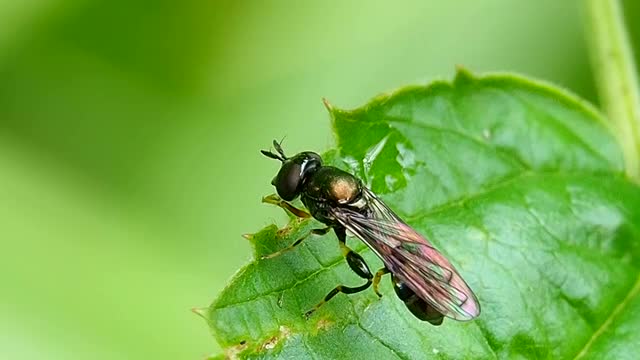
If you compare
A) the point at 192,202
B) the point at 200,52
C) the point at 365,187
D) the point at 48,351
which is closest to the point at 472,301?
the point at 365,187

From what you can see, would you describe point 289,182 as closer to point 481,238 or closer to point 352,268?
point 352,268

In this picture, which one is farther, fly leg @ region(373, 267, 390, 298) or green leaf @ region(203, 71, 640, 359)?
fly leg @ region(373, 267, 390, 298)

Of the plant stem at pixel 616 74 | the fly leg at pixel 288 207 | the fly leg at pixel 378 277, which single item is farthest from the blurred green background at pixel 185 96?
the fly leg at pixel 378 277

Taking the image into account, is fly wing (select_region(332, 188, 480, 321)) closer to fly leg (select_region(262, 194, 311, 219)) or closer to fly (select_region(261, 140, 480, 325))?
fly (select_region(261, 140, 480, 325))

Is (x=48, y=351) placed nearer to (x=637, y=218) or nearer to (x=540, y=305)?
(x=540, y=305)

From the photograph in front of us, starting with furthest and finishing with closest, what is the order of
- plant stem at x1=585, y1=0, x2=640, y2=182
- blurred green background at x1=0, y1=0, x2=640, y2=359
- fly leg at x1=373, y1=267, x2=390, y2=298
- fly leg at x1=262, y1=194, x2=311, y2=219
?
blurred green background at x1=0, y1=0, x2=640, y2=359
plant stem at x1=585, y1=0, x2=640, y2=182
fly leg at x1=262, y1=194, x2=311, y2=219
fly leg at x1=373, y1=267, x2=390, y2=298

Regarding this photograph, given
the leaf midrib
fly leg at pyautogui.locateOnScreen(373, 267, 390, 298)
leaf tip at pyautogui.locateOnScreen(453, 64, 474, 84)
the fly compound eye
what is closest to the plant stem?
the leaf midrib
